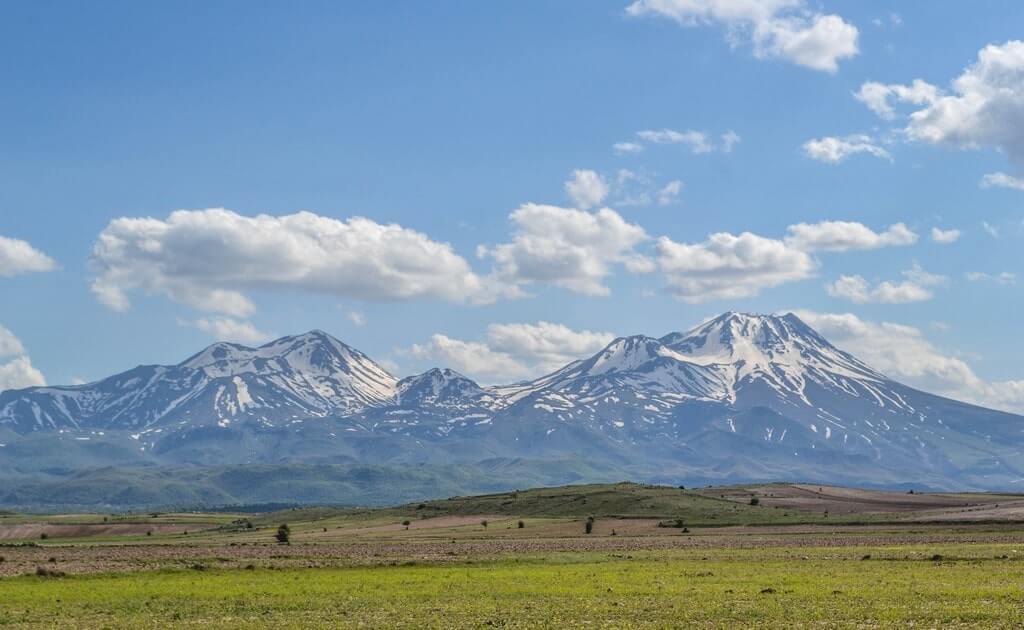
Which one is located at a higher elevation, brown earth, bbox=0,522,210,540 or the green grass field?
the green grass field

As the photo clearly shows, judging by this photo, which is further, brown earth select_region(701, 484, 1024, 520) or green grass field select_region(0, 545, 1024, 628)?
brown earth select_region(701, 484, 1024, 520)

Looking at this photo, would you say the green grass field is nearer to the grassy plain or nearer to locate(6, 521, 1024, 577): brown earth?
the grassy plain

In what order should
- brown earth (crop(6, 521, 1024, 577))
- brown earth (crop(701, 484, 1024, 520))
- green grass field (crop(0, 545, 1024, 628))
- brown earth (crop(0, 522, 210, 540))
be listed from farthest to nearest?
brown earth (crop(0, 522, 210, 540)) → brown earth (crop(701, 484, 1024, 520)) → brown earth (crop(6, 521, 1024, 577)) → green grass field (crop(0, 545, 1024, 628))

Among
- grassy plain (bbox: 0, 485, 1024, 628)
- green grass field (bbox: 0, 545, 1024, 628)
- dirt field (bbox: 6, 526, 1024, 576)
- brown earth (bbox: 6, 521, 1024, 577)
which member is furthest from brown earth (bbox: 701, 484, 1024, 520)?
green grass field (bbox: 0, 545, 1024, 628)

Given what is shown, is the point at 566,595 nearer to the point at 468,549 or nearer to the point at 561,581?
the point at 561,581

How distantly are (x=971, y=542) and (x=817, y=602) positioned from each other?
53386mm

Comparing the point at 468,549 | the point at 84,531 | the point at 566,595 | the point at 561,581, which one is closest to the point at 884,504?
the point at 468,549

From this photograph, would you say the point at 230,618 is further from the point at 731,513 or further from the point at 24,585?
the point at 731,513

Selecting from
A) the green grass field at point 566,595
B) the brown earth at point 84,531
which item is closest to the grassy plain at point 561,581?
the green grass field at point 566,595

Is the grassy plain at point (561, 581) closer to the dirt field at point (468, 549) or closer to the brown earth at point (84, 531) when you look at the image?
the dirt field at point (468, 549)

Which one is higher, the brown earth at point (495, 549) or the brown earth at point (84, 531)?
the brown earth at point (495, 549)

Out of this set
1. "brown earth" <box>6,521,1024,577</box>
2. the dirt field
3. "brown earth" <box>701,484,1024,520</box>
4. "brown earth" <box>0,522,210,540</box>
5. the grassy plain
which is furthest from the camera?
"brown earth" <box>0,522,210,540</box>

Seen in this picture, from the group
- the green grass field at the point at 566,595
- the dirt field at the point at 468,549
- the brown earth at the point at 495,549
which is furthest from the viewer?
the dirt field at the point at 468,549

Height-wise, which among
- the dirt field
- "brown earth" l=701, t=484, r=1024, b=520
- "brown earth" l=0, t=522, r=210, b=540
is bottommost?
"brown earth" l=0, t=522, r=210, b=540
